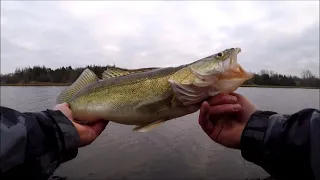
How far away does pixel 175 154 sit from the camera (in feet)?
37.5

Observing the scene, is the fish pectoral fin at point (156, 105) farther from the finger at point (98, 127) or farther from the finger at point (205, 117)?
the finger at point (98, 127)

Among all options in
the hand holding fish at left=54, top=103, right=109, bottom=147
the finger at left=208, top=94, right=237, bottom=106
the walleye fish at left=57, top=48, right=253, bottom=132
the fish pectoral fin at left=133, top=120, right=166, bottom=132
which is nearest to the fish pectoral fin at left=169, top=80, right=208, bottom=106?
the walleye fish at left=57, top=48, right=253, bottom=132

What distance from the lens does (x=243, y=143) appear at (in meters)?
2.96

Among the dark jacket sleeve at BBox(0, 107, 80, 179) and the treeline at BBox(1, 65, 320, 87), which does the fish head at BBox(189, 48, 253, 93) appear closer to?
the dark jacket sleeve at BBox(0, 107, 80, 179)

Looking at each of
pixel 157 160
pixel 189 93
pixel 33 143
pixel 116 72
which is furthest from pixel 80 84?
pixel 157 160

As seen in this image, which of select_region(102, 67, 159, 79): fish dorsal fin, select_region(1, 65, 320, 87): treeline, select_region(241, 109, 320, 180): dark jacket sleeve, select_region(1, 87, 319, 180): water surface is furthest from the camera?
select_region(1, 65, 320, 87): treeline

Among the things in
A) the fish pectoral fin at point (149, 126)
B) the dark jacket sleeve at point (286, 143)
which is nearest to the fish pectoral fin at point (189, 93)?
the fish pectoral fin at point (149, 126)

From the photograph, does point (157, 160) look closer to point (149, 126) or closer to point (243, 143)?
point (149, 126)

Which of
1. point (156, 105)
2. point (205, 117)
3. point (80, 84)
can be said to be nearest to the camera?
point (205, 117)

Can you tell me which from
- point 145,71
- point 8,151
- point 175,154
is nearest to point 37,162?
point 8,151

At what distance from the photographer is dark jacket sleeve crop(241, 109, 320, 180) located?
235cm

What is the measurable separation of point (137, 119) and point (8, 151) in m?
1.89

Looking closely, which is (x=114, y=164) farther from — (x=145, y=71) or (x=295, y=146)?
(x=295, y=146)

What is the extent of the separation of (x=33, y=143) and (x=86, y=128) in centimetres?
131
